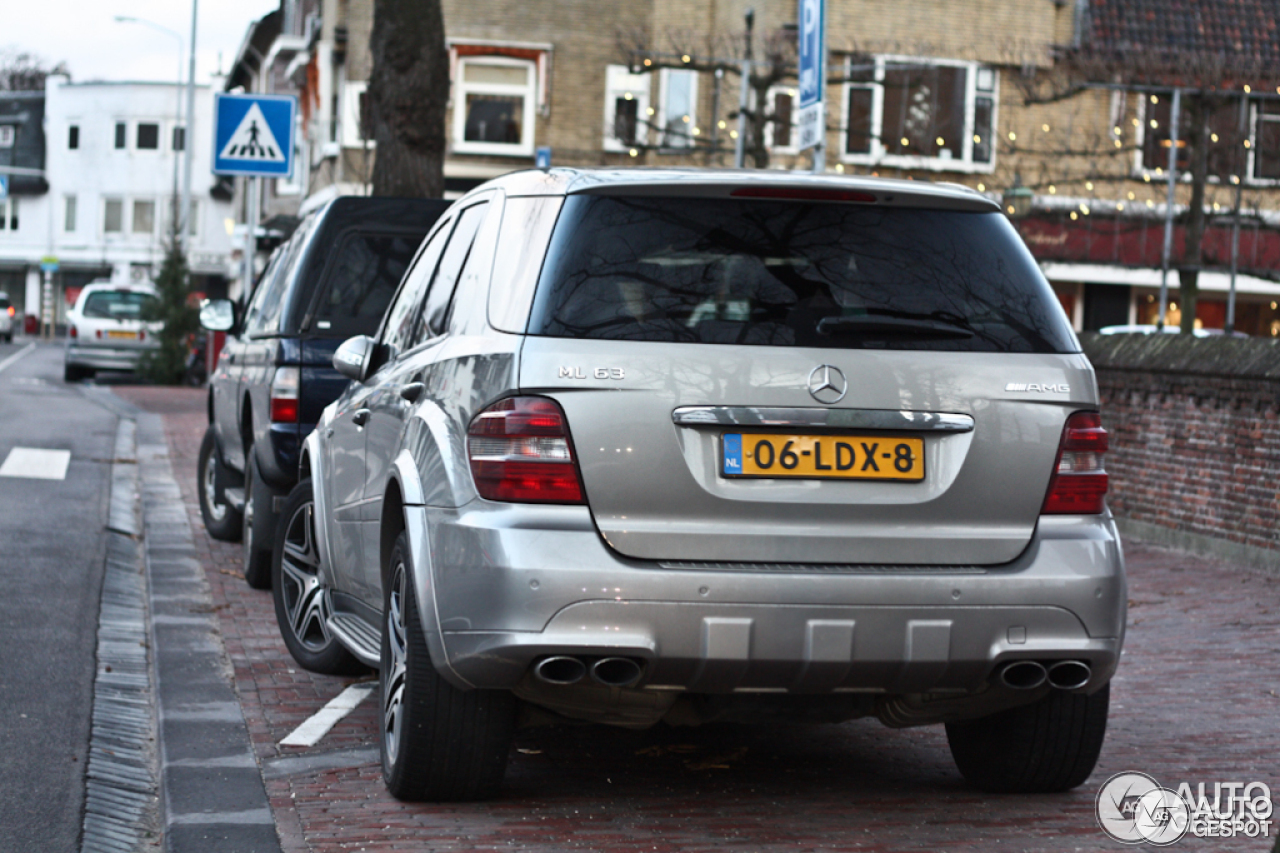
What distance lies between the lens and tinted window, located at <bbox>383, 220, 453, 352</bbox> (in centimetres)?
580

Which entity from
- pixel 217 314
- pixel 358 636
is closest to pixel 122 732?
pixel 358 636

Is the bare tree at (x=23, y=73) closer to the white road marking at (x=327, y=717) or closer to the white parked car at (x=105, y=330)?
the white parked car at (x=105, y=330)

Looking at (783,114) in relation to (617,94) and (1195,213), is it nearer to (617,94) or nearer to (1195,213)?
(617,94)

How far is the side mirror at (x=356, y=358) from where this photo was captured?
6113 mm

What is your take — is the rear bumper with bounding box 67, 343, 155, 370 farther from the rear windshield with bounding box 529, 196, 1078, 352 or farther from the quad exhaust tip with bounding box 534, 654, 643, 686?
the quad exhaust tip with bounding box 534, 654, 643, 686

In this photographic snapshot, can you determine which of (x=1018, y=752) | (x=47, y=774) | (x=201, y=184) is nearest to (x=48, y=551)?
(x=47, y=774)

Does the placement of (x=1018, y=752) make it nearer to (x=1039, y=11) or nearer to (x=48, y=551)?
(x=48, y=551)

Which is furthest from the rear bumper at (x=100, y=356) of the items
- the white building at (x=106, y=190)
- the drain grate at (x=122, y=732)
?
the white building at (x=106, y=190)

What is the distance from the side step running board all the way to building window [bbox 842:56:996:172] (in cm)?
2903

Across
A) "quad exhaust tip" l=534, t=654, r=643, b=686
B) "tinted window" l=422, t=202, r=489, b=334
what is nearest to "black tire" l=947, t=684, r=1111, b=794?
"quad exhaust tip" l=534, t=654, r=643, b=686

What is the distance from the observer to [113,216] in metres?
81.4

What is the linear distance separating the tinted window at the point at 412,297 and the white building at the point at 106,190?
76.8 metres

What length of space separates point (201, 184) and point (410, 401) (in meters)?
79.6

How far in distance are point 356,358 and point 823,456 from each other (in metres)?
2.20
